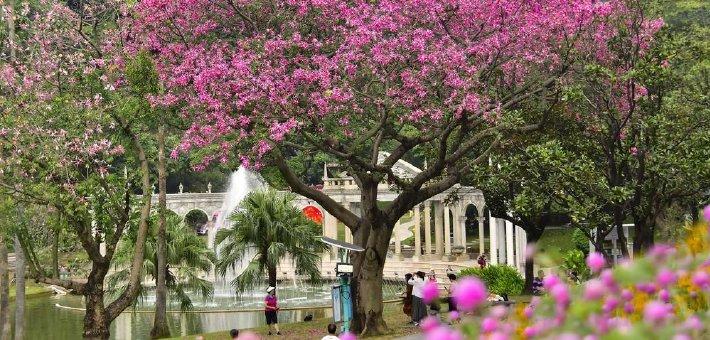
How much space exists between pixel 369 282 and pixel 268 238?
9516 mm

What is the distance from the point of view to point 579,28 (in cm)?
2127

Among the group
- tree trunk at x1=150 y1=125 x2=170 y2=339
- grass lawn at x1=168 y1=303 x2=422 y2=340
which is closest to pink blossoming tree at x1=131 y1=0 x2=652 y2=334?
grass lawn at x1=168 y1=303 x2=422 y2=340

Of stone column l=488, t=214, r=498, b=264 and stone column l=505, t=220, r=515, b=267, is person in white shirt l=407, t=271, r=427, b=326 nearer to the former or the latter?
stone column l=505, t=220, r=515, b=267

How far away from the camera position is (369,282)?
75.5 ft

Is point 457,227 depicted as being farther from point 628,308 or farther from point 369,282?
point 628,308

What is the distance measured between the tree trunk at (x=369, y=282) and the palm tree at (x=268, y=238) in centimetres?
857

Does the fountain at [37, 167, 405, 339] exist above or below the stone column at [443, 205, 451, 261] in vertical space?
below

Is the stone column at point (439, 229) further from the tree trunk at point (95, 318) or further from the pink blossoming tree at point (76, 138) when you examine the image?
the tree trunk at point (95, 318)

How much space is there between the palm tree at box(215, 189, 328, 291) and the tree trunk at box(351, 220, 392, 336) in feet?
28.1

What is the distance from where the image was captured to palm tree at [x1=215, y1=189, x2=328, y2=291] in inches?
1256

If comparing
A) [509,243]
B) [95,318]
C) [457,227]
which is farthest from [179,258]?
[457,227]

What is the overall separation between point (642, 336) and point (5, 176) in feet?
68.9

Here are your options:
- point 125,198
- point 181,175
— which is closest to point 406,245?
point 181,175

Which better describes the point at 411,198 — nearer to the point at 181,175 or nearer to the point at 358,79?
the point at 358,79
